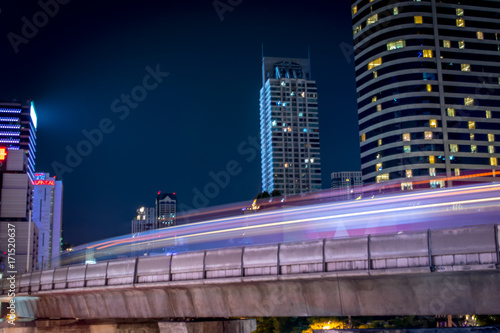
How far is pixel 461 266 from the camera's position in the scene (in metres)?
14.2

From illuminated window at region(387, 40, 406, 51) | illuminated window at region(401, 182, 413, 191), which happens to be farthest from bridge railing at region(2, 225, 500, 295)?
illuminated window at region(387, 40, 406, 51)

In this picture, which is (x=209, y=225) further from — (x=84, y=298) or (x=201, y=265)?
(x=201, y=265)

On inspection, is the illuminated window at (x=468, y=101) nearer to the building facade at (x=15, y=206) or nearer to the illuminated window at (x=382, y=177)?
the illuminated window at (x=382, y=177)

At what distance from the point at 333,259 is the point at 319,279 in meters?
1.05

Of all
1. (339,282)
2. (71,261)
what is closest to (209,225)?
(339,282)

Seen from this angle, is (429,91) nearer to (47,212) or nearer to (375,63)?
(375,63)

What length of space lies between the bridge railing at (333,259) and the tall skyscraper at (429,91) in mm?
84663

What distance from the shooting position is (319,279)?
17234 millimetres

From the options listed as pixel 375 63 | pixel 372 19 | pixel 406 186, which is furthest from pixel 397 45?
pixel 406 186

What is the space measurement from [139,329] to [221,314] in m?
8.39

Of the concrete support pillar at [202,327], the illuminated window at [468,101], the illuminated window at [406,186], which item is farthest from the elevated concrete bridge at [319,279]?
the illuminated window at [468,101]

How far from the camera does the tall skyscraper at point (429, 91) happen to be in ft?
343

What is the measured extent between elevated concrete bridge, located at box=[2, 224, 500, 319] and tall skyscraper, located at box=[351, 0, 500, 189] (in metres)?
84.2

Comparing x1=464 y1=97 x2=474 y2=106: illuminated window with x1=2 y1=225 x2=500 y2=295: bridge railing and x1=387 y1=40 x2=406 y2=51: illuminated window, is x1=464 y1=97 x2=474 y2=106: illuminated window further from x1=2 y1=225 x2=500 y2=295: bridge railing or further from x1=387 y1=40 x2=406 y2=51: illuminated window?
x1=2 y1=225 x2=500 y2=295: bridge railing
